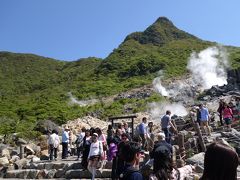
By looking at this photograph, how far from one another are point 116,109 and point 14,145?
18.1 meters

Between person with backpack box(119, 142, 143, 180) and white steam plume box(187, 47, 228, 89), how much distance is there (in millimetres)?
48133

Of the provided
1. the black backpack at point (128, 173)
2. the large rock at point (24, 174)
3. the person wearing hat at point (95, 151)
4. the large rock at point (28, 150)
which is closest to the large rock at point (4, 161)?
the large rock at point (24, 174)

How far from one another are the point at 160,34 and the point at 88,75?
32.2m

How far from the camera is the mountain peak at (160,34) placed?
323ft

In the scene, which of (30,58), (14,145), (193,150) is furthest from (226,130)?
(30,58)

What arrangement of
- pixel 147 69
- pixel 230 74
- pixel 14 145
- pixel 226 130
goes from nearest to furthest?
pixel 226 130, pixel 14 145, pixel 230 74, pixel 147 69

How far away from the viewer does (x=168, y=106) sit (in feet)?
127

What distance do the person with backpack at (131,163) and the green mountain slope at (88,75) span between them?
89.9 feet

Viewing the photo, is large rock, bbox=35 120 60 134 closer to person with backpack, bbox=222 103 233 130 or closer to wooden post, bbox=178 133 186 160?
person with backpack, bbox=222 103 233 130

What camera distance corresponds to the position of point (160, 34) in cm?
10081

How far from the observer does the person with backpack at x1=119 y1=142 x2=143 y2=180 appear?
13.8 feet

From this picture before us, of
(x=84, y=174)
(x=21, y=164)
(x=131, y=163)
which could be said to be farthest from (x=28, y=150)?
(x=131, y=163)

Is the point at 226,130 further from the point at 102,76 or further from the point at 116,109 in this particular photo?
the point at 102,76

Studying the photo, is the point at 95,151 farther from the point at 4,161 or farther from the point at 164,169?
the point at 4,161
